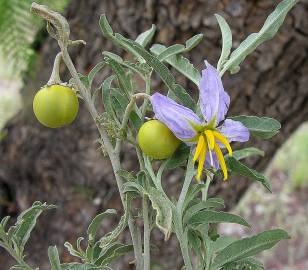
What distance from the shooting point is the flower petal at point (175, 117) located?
461mm

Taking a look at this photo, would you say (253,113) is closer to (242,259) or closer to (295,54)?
(295,54)

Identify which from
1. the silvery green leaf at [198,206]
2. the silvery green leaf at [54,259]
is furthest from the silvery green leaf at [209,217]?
the silvery green leaf at [54,259]

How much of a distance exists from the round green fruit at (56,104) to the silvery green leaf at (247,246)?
7.3 inches

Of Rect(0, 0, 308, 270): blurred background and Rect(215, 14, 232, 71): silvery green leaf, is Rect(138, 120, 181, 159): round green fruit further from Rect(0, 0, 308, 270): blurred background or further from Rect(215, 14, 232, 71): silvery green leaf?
Rect(0, 0, 308, 270): blurred background

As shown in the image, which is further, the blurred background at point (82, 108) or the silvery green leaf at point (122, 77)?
the blurred background at point (82, 108)

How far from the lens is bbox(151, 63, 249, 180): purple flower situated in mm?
461

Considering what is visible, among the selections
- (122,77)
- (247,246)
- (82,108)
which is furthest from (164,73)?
(82,108)

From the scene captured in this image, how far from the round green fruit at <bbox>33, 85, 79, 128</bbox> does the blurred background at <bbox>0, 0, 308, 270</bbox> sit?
2.45 feet

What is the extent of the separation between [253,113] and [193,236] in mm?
843

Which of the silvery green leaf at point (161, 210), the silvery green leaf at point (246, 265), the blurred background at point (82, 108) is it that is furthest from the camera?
the blurred background at point (82, 108)

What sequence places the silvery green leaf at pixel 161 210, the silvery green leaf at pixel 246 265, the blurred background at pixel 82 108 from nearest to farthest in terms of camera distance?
the silvery green leaf at pixel 161 210, the silvery green leaf at pixel 246 265, the blurred background at pixel 82 108

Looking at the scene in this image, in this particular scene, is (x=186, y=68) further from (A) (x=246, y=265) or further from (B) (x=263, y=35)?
(A) (x=246, y=265)

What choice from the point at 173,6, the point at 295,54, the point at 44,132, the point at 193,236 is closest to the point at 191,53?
the point at 173,6

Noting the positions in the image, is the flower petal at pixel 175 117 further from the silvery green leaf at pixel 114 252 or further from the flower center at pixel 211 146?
the silvery green leaf at pixel 114 252
